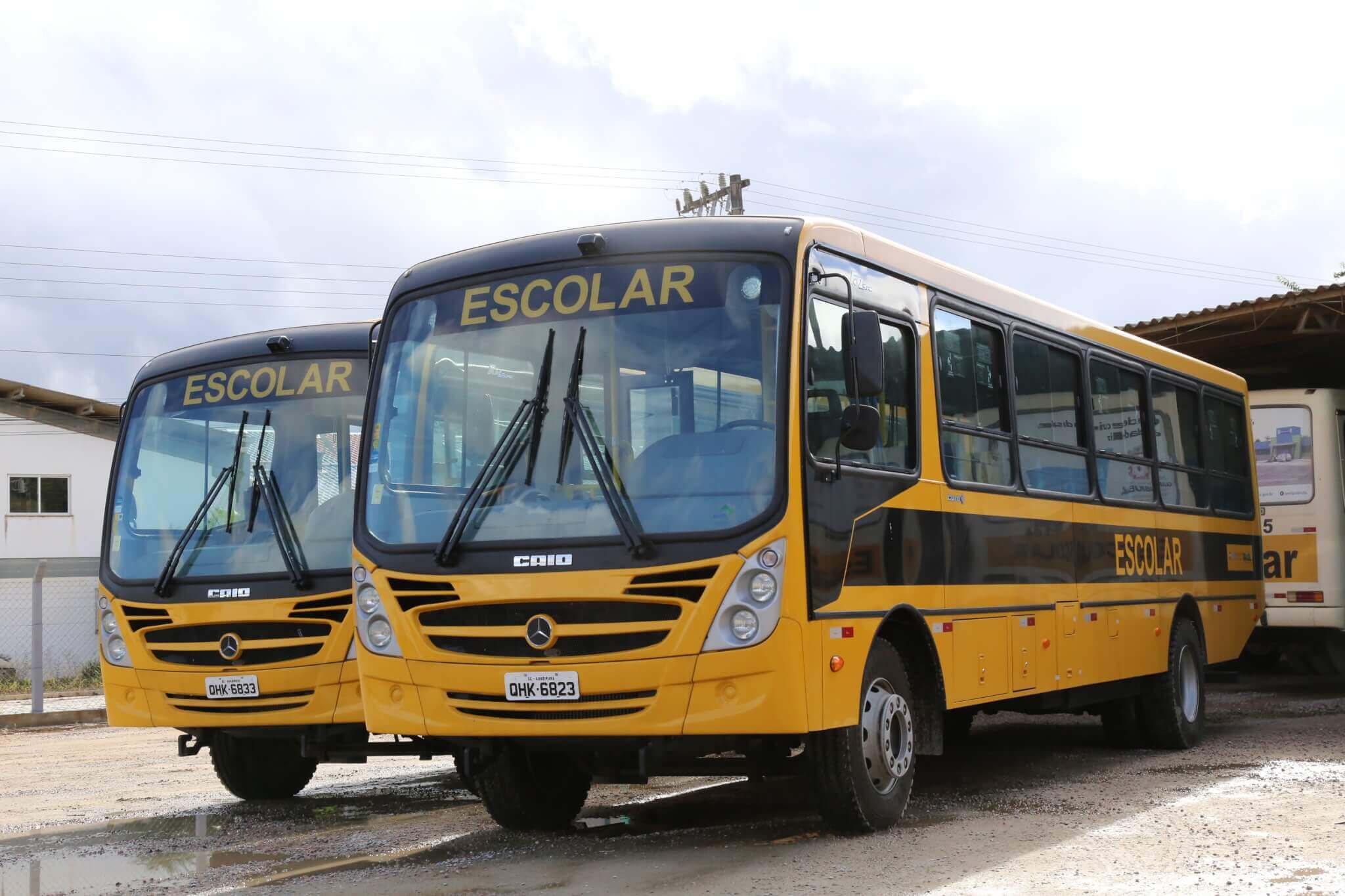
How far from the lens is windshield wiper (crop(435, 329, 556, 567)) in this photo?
7.24 metres

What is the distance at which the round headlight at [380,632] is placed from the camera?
7.50 meters

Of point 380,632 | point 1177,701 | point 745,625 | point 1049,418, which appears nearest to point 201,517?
point 380,632

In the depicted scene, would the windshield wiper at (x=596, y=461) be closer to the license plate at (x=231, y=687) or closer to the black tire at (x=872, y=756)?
the black tire at (x=872, y=756)

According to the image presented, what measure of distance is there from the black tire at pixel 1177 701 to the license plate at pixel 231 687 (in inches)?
265

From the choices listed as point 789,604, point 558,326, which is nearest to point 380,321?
point 558,326

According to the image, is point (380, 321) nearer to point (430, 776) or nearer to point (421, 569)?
point (421, 569)

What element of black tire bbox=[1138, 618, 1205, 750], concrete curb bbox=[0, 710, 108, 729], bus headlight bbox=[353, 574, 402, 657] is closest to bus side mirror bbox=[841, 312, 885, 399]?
bus headlight bbox=[353, 574, 402, 657]

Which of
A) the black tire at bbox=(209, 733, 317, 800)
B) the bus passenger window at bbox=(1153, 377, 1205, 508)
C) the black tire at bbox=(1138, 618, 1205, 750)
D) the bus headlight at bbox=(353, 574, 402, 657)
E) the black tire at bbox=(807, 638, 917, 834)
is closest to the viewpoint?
the black tire at bbox=(807, 638, 917, 834)

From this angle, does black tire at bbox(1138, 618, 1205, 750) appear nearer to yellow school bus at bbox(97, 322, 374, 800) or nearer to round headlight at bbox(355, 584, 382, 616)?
yellow school bus at bbox(97, 322, 374, 800)

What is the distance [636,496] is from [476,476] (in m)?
0.86

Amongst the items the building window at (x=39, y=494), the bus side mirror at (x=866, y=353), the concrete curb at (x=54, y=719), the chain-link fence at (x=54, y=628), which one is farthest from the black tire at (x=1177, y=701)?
the building window at (x=39, y=494)

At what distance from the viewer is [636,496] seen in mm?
6957

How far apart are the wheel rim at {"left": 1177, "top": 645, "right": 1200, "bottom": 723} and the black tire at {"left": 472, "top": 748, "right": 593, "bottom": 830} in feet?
18.6

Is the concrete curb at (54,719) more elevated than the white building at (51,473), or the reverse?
the white building at (51,473)
